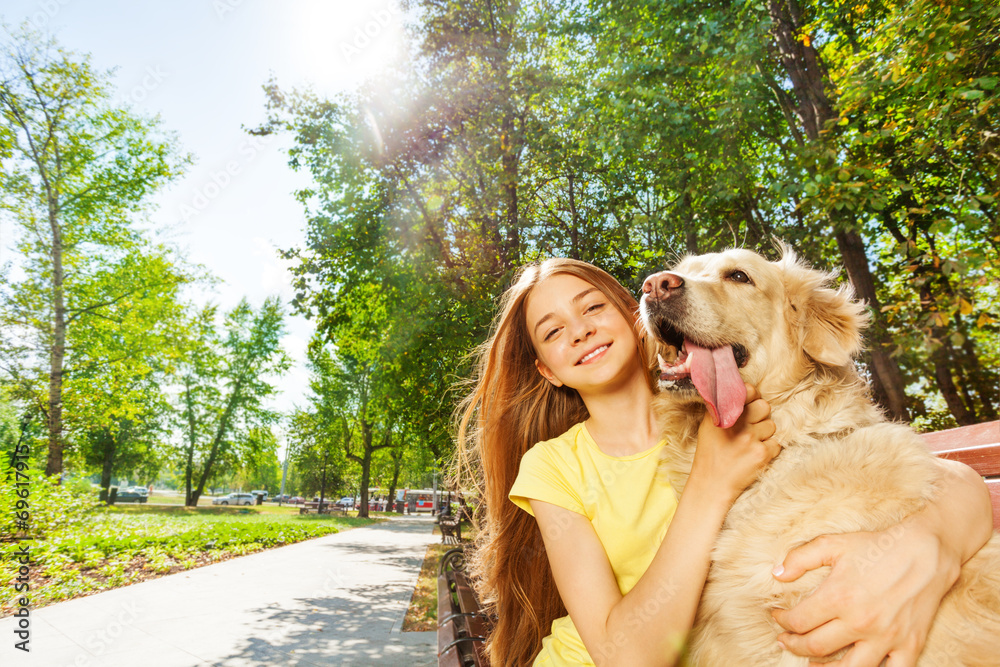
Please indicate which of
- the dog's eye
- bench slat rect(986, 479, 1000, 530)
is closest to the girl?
the dog's eye

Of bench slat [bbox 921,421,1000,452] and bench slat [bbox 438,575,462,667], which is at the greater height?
bench slat [bbox 921,421,1000,452]

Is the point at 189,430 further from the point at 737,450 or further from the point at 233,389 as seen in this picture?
the point at 737,450

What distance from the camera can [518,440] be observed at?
2.92 meters

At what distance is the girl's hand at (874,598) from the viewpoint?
1.32 m

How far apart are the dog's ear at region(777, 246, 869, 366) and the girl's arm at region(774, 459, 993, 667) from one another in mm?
677

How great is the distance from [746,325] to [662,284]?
38 cm

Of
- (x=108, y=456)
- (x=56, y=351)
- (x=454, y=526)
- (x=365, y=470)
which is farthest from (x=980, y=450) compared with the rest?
(x=108, y=456)

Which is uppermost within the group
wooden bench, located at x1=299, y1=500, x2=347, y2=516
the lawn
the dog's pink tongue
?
the dog's pink tongue

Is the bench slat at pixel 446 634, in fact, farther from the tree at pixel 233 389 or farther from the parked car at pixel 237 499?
the parked car at pixel 237 499

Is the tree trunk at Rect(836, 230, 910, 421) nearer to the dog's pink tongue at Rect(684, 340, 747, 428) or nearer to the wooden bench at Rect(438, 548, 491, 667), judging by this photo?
the wooden bench at Rect(438, 548, 491, 667)

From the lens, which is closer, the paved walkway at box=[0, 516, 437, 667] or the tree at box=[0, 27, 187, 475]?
the paved walkway at box=[0, 516, 437, 667]

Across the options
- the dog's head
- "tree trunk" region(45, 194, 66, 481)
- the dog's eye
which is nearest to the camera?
the dog's head

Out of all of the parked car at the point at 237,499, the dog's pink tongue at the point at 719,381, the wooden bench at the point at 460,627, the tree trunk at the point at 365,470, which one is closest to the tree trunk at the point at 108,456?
the tree trunk at the point at 365,470

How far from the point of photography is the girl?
1.36 m
